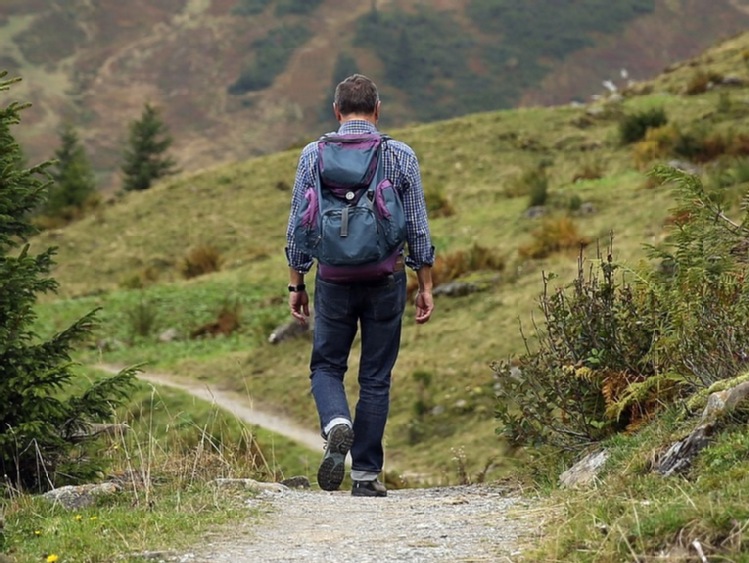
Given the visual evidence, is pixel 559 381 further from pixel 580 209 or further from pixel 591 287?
pixel 580 209

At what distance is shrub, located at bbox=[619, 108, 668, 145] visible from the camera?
23875 millimetres

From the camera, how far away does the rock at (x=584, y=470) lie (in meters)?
6.10

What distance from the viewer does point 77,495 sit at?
6.42 metres

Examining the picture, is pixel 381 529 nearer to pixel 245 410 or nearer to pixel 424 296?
pixel 424 296

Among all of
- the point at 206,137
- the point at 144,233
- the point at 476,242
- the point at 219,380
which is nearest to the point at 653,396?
the point at 219,380

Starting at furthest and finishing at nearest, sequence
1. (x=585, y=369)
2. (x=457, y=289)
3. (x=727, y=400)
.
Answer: (x=457, y=289), (x=585, y=369), (x=727, y=400)

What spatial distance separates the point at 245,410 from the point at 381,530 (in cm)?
935

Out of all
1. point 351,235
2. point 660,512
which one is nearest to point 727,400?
point 660,512

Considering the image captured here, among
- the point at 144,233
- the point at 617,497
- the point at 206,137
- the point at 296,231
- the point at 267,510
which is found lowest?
the point at 206,137

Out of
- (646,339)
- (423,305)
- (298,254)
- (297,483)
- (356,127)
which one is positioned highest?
(356,127)

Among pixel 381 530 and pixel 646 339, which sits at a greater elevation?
pixel 646 339

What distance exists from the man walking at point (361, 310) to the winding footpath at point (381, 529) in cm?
27

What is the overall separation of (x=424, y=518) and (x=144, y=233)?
2370cm

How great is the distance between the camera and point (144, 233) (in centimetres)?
2881
